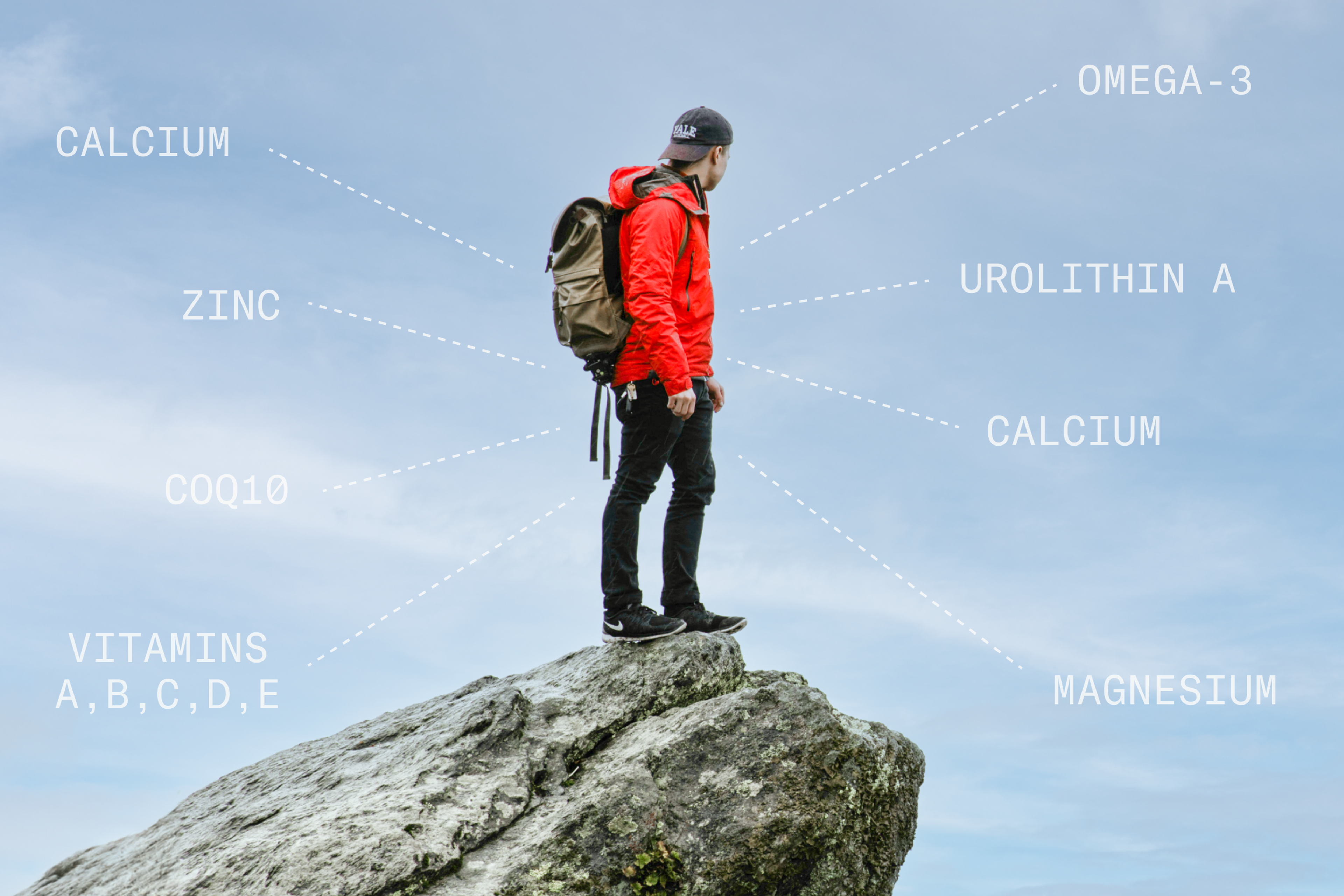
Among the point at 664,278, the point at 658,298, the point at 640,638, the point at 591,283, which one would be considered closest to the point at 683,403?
the point at 658,298

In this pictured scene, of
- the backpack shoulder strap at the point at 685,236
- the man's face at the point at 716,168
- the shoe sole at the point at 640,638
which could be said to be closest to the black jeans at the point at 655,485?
the shoe sole at the point at 640,638

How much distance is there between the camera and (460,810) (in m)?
7.45

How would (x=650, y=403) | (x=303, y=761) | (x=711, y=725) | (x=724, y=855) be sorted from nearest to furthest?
1. (x=724, y=855)
2. (x=711, y=725)
3. (x=650, y=403)
4. (x=303, y=761)

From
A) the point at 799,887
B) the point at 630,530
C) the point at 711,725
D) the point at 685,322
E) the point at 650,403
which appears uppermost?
the point at 685,322

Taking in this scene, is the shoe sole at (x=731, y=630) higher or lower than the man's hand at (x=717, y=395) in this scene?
lower

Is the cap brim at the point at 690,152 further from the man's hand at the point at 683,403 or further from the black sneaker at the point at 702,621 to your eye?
the black sneaker at the point at 702,621

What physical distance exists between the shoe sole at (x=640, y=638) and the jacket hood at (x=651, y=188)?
10.9ft

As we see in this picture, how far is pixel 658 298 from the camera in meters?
8.27

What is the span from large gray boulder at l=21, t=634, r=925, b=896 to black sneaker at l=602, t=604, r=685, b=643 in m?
0.13

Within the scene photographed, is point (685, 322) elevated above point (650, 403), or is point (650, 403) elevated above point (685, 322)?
point (685, 322)

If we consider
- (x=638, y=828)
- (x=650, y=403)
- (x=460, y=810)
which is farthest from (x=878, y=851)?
(x=650, y=403)

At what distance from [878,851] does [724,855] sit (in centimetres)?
124

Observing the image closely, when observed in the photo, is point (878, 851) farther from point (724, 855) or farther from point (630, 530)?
point (630, 530)

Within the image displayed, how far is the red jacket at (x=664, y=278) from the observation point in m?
8.26
